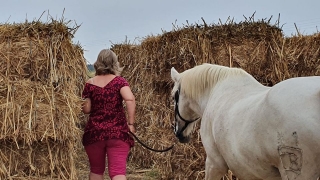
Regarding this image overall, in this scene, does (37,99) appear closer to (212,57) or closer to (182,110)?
(182,110)

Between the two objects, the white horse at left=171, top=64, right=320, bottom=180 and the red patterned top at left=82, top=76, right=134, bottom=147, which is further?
the red patterned top at left=82, top=76, right=134, bottom=147

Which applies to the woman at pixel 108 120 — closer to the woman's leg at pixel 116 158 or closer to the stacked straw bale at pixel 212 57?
the woman's leg at pixel 116 158

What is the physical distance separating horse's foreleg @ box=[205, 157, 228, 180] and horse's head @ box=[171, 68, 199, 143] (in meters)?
0.90

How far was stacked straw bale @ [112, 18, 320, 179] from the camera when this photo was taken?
577 cm

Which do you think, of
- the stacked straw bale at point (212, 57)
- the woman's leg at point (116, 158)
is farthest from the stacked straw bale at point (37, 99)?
the stacked straw bale at point (212, 57)

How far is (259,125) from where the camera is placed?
2994 millimetres

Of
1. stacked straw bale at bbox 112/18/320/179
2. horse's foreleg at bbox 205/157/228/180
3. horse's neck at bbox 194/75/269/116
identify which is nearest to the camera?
horse's neck at bbox 194/75/269/116

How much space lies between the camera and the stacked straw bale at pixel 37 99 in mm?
4758

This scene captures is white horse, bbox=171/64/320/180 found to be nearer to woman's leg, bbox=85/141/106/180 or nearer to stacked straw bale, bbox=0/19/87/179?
woman's leg, bbox=85/141/106/180

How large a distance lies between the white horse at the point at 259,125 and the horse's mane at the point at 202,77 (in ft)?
0.03

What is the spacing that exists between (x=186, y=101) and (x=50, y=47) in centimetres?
166

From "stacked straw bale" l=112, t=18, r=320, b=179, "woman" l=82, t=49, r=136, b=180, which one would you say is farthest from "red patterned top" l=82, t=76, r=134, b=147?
"stacked straw bale" l=112, t=18, r=320, b=179

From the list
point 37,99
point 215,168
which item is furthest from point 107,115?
point 215,168

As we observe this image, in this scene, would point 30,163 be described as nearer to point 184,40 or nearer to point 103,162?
point 103,162
